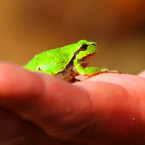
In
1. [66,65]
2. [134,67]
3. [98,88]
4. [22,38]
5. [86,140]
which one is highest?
[22,38]

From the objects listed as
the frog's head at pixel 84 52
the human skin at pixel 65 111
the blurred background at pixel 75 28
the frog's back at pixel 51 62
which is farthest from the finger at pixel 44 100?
the blurred background at pixel 75 28

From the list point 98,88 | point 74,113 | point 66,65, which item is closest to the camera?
point 74,113

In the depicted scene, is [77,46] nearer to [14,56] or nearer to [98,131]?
[98,131]

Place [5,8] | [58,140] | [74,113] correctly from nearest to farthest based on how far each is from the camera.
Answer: [74,113]
[58,140]
[5,8]

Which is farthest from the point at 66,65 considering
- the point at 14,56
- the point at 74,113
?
the point at 14,56

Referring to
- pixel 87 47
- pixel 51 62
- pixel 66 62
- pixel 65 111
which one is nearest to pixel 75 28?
pixel 87 47

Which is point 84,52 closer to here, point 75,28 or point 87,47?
point 87,47

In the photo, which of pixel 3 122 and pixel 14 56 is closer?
pixel 3 122
